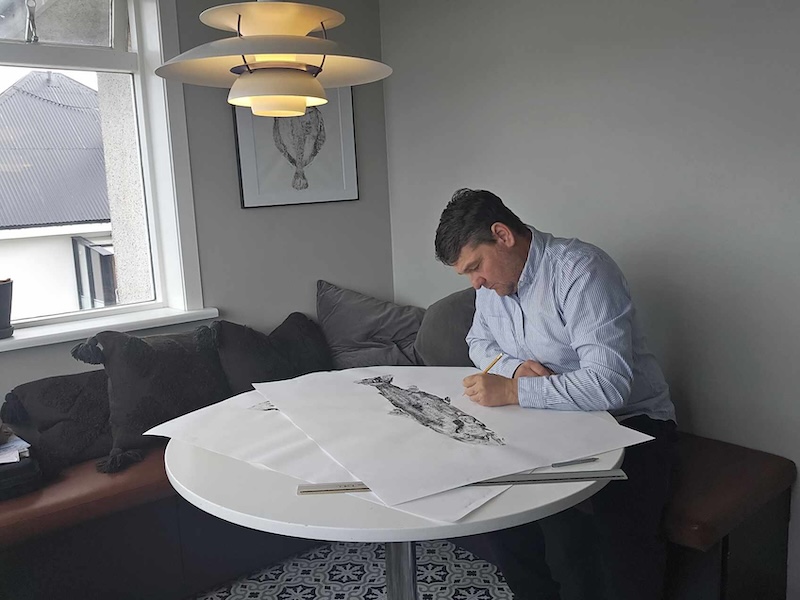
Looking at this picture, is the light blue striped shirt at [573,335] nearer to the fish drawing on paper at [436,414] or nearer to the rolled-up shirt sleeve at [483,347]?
the rolled-up shirt sleeve at [483,347]

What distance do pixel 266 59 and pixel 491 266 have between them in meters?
0.85

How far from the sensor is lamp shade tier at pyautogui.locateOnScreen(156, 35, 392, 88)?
1467 millimetres

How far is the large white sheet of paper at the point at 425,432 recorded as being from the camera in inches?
57.6

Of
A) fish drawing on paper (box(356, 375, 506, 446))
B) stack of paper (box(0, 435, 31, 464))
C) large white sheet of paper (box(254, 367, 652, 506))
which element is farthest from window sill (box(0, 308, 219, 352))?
fish drawing on paper (box(356, 375, 506, 446))

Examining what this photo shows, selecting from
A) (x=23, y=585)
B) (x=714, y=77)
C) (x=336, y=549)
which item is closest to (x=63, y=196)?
(x=23, y=585)

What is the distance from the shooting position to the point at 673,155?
2586 millimetres

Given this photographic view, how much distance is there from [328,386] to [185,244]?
1.41 meters

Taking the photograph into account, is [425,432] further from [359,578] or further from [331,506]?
[359,578]

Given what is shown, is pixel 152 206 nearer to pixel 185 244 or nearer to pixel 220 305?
pixel 185 244

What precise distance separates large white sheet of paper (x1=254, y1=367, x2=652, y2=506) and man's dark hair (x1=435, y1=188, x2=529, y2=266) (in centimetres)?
37

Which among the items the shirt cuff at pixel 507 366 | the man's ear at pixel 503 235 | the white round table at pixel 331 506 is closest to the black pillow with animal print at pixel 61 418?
the white round table at pixel 331 506

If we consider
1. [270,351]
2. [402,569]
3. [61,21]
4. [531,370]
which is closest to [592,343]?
[531,370]

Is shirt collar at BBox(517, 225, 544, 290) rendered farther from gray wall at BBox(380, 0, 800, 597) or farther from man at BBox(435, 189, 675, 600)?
gray wall at BBox(380, 0, 800, 597)

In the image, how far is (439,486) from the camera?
1.40 metres
